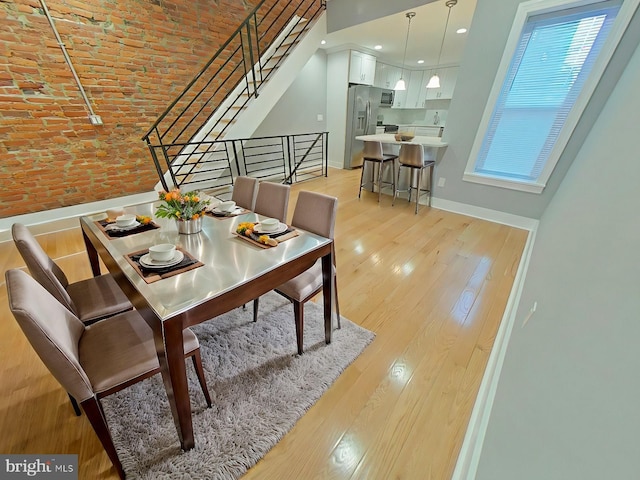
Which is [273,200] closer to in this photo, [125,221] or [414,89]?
[125,221]

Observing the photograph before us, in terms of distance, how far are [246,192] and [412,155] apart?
2.44m

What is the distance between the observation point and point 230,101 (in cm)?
403

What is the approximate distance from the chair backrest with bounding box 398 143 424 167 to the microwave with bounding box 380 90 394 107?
3648mm

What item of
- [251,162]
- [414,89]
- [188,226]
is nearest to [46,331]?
[188,226]

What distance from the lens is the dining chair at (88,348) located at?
2.54 ft

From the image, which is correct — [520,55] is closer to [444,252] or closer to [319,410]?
[444,252]

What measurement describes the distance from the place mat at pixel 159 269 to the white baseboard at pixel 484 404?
1.41 meters

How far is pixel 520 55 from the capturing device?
279cm

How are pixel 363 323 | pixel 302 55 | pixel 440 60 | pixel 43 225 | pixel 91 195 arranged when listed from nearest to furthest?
pixel 363 323 < pixel 43 225 < pixel 91 195 < pixel 302 55 < pixel 440 60

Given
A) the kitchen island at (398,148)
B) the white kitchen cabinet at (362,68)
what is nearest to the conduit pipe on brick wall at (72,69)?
the kitchen island at (398,148)

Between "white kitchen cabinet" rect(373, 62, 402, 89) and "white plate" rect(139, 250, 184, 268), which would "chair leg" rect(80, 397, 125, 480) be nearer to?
"white plate" rect(139, 250, 184, 268)

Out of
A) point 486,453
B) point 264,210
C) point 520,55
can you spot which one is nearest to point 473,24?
point 520,55

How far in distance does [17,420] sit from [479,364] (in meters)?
2.43

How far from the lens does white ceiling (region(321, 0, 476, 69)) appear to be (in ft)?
11.5
